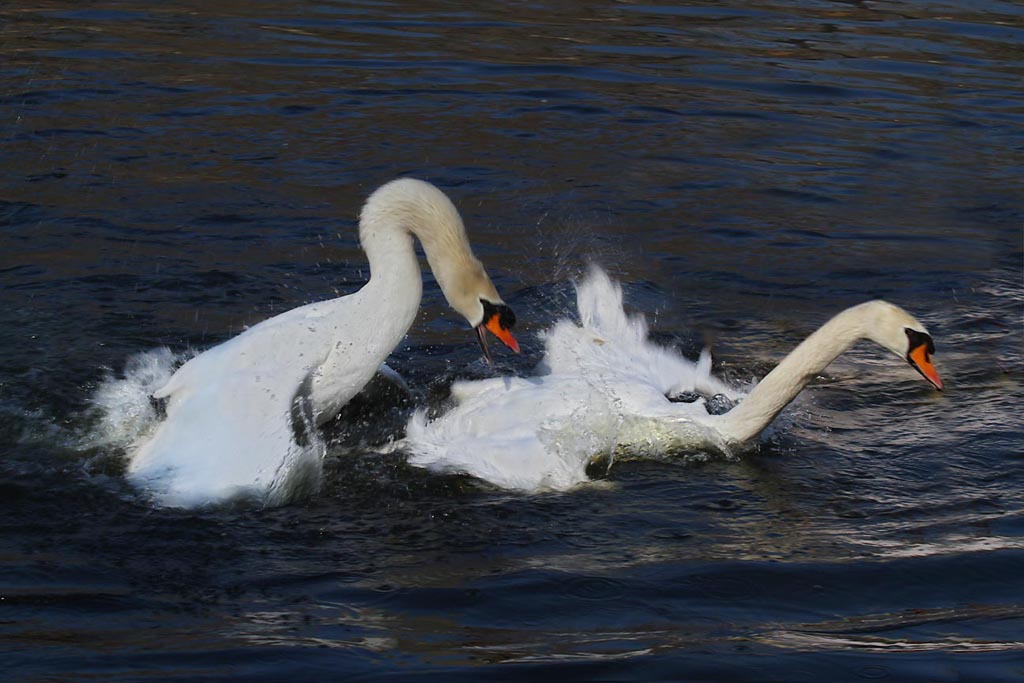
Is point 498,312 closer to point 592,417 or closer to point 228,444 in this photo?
point 592,417

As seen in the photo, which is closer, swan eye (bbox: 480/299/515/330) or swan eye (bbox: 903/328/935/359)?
swan eye (bbox: 480/299/515/330)

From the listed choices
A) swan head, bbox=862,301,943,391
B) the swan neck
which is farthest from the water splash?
swan head, bbox=862,301,943,391

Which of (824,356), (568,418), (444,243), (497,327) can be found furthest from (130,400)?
(824,356)

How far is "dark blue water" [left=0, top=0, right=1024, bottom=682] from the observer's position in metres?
5.07

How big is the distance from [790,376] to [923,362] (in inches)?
22.2

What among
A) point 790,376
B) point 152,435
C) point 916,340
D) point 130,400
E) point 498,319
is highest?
point 498,319

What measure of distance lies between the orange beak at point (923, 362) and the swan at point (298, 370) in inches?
66.3

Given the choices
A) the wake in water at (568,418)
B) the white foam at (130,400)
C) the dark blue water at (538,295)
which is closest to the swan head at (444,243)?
the wake in water at (568,418)

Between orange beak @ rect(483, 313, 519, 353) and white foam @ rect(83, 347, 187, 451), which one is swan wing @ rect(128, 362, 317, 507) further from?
orange beak @ rect(483, 313, 519, 353)

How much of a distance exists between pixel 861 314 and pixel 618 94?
6.23 m

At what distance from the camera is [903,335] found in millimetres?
6520

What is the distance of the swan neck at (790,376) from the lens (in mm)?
6535

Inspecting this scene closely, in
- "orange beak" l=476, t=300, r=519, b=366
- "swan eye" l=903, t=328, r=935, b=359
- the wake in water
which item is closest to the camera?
the wake in water

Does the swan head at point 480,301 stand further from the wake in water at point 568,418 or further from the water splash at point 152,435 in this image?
the water splash at point 152,435
